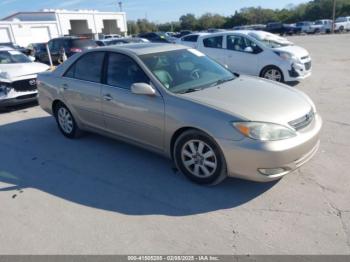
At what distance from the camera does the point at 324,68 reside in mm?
11211

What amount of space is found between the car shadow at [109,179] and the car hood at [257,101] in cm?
85

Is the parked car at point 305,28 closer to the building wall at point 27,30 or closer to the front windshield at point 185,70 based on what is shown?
the building wall at point 27,30

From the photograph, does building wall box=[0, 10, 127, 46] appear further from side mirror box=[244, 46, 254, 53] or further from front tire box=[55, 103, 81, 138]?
front tire box=[55, 103, 81, 138]

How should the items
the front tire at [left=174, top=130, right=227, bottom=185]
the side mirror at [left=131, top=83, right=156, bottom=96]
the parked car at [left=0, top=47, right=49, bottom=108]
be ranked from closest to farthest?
the front tire at [left=174, top=130, right=227, bottom=185], the side mirror at [left=131, top=83, right=156, bottom=96], the parked car at [left=0, top=47, right=49, bottom=108]

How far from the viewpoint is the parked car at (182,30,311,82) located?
828cm

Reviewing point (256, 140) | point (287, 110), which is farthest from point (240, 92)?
point (256, 140)

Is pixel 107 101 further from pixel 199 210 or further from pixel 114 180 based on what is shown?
pixel 199 210

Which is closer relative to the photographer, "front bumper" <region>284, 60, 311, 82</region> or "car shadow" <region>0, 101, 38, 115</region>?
"car shadow" <region>0, 101, 38, 115</region>

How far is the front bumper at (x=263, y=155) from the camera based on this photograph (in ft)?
9.92

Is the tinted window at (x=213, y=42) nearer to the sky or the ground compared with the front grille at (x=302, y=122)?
nearer to the sky

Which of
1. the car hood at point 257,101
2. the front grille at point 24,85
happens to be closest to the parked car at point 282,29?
the front grille at point 24,85

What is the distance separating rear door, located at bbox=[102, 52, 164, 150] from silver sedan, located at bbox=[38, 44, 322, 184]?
0.5 inches

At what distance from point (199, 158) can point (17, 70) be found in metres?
6.40

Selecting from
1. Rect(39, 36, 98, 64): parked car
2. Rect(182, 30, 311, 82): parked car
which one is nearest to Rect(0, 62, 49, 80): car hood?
Rect(182, 30, 311, 82): parked car
